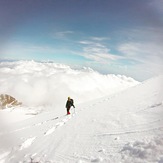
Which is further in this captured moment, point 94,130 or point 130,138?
point 94,130

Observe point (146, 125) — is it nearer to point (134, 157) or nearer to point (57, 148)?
point (134, 157)

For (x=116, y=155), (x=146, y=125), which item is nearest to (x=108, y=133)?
(x=146, y=125)

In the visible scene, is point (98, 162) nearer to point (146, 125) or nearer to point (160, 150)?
point (160, 150)

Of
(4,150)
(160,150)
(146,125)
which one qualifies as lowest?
(4,150)

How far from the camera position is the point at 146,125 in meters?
8.70

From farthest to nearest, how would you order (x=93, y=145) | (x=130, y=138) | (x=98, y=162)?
(x=93, y=145) < (x=130, y=138) < (x=98, y=162)

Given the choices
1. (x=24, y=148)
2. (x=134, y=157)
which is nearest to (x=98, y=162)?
(x=134, y=157)

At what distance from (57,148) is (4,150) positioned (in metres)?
4.83

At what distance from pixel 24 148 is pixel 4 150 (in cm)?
185

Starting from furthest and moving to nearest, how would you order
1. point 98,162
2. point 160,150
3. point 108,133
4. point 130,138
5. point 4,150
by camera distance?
point 4,150, point 108,133, point 130,138, point 98,162, point 160,150

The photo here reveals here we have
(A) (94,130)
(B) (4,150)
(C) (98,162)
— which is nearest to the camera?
(C) (98,162)

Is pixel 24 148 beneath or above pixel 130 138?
beneath

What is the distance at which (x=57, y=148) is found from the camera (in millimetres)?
9312

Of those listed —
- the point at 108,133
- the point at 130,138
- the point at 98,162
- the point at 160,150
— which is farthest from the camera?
the point at 108,133
